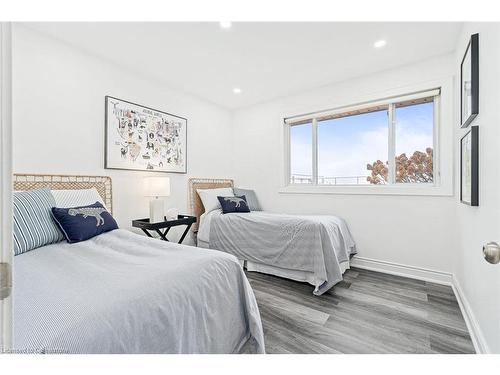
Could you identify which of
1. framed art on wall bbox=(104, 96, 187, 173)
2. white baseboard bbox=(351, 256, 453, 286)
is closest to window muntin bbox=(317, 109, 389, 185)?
white baseboard bbox=(351, 256, 453, 286)

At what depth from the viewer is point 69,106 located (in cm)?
Result: 241

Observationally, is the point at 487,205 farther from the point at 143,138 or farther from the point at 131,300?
the point at 143,138

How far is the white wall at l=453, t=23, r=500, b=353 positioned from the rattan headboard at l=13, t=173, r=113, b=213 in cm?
319

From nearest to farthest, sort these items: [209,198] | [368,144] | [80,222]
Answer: [80,222] → [368,144] → [209,198]

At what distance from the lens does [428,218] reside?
2.75m

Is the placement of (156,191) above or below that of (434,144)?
below

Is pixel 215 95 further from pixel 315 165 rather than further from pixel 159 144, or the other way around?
pixel 315 165

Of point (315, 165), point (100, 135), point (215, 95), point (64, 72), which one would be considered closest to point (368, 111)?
point (315, 165)

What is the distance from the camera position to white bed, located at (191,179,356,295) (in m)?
2.49

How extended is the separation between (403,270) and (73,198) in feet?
11.8

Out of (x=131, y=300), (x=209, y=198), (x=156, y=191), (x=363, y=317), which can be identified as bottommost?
(x=363, y=317)

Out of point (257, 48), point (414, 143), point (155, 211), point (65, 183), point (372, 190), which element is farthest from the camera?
point (372, 190)

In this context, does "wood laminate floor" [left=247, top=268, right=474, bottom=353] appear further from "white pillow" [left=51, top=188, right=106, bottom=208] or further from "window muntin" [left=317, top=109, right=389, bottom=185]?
"white pillow" [left=51, top=188, right=106, bottom=208]

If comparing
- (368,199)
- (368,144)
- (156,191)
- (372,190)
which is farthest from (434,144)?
(156,191)
